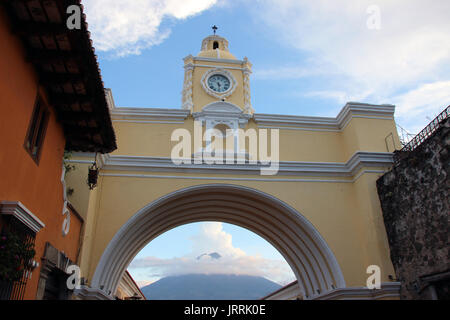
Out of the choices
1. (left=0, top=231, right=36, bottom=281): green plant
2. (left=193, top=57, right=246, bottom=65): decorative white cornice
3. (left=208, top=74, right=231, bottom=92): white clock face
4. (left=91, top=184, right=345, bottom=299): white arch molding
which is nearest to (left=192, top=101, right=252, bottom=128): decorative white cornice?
(left=208, top=74, right=231, bottom=92): white clock face

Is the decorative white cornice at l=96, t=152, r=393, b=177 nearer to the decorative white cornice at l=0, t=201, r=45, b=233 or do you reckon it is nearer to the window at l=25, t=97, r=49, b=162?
the window at l=25, t=97, r=49, b=162

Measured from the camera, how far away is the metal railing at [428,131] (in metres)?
8.54

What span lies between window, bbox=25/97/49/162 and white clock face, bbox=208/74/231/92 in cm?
750

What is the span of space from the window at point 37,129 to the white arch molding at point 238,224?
4.48 metres

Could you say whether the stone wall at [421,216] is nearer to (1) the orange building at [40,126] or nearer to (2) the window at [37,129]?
(1) the orange building at [40,126]

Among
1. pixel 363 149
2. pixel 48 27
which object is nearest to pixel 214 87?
pixel 363 149

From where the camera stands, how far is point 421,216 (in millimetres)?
8938

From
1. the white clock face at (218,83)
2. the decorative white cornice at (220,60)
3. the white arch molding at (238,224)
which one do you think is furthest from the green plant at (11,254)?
the decorative white cornice at (220,60)

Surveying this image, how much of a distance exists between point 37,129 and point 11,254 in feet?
7.03

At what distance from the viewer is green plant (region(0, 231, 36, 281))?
4.69 metres

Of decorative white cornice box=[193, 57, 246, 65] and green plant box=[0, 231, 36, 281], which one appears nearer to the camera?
green plant box=[0, 231, 36, 281]

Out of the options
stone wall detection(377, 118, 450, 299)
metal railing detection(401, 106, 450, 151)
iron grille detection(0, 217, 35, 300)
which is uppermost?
metal railing detection(401, 106, 450, 151)

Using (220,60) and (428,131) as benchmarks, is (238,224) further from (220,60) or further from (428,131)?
(428,131)
